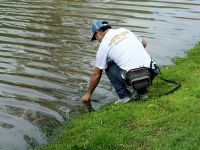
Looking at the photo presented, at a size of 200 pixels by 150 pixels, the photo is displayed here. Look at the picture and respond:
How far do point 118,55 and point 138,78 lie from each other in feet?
1.81

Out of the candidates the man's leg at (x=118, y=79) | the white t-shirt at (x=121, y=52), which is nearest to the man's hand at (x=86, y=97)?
the man's leg at (x=118, y=79)

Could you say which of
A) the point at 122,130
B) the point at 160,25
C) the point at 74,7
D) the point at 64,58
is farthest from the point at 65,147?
the point at 74,7

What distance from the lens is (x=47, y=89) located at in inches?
414

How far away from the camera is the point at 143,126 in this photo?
313 inches

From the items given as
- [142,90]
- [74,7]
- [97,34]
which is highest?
[97,34]

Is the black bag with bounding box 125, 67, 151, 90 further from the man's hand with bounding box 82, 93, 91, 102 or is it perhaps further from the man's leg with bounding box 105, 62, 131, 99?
the man's hand with bounding box 82, 93, 91, 102

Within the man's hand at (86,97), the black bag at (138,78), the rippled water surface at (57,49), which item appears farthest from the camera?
the man's hand at (86,97)

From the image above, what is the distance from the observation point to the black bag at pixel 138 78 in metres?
8.98

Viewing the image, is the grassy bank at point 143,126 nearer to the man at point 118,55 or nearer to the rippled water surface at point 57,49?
the man at point 118,55

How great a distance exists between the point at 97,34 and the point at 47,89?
6.26 ft

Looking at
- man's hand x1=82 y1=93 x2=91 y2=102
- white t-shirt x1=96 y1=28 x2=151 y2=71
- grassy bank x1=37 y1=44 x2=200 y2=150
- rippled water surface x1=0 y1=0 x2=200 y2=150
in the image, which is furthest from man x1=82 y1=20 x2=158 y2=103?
rippled water surface x1=0 y1=0 x2=200 y2=150

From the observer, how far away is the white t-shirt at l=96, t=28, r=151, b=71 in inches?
357

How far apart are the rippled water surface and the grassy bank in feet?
2.12

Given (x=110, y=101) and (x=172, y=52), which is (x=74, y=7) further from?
(x=110, y=101)
